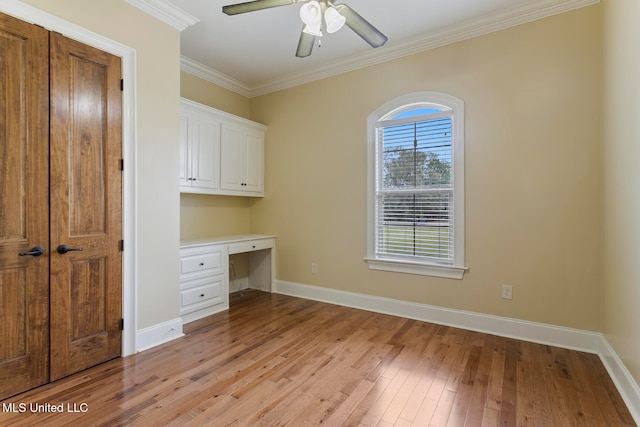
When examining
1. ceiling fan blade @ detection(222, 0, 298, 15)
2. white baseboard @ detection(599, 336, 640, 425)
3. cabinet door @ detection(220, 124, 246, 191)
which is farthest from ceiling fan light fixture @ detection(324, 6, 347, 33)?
white baseboard @ detection(599, 336, 640, 425)

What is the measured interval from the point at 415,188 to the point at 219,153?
7.83 ft

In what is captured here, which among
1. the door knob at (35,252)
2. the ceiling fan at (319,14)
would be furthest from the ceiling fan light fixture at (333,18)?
the door knob at (35,252)

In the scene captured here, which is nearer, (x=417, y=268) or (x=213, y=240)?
(x=417, y=268)

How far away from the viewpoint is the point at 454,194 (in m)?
3.24

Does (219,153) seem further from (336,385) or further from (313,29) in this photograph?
(336,385)

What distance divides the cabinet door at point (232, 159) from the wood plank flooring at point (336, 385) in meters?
1.85

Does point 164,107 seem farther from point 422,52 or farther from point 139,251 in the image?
point 422,52

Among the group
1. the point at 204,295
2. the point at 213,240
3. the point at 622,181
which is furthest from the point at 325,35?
the point at 204,295

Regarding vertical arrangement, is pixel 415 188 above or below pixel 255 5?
below

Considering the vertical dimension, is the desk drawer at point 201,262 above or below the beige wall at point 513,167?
below

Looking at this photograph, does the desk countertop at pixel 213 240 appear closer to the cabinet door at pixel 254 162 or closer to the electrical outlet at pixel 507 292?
the cabinet door at pixel 254 162

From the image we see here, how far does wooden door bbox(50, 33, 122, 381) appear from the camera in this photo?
2.17m

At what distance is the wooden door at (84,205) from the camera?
217 cm

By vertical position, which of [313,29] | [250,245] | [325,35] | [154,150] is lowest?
[250,245]
